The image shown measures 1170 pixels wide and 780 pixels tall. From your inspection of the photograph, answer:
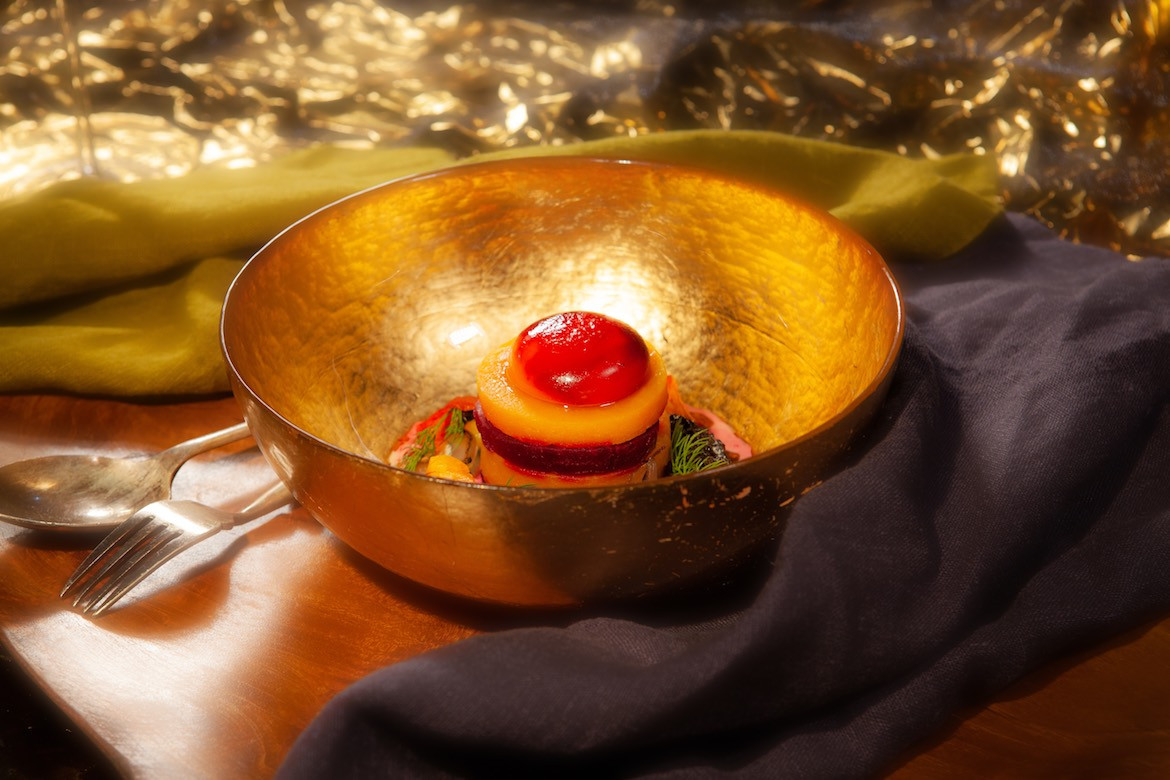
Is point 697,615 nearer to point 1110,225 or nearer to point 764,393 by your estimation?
point 764,393

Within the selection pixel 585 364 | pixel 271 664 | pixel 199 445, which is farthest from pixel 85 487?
pixel 585 364

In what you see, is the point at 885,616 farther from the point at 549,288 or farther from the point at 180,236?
the point at 180,236

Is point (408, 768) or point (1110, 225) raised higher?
point (408, 768)

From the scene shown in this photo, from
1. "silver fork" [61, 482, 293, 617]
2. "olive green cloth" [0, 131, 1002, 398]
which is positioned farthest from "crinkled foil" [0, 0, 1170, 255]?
"silver fork" [61, 482, 293, 617]

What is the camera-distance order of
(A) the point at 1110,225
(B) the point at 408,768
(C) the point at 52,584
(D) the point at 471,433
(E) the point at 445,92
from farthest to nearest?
(E) the point at 445,92, (A) the point at 1110,225, (D) the point at 471,433, (C) the point at 52,584, (B) the point at 408,768

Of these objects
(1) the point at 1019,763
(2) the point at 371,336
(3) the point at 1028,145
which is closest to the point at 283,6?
(2) the point at 371,336

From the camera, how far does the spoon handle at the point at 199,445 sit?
671 mm

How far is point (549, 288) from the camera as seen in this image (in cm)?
81

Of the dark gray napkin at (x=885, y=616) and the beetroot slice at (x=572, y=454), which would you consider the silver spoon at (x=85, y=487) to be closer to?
the beetroot slice at (x=572, y=454)

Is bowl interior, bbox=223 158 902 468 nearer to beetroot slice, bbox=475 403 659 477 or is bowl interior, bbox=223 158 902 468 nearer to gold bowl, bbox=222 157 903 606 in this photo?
gold bowl, bbox=222 157 903 606

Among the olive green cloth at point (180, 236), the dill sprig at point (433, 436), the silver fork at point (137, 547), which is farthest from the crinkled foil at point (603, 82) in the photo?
the silver fork at point (137, 547)

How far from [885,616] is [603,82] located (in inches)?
37.2

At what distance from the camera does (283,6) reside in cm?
137

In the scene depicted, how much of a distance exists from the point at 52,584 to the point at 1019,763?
506 millimetres
